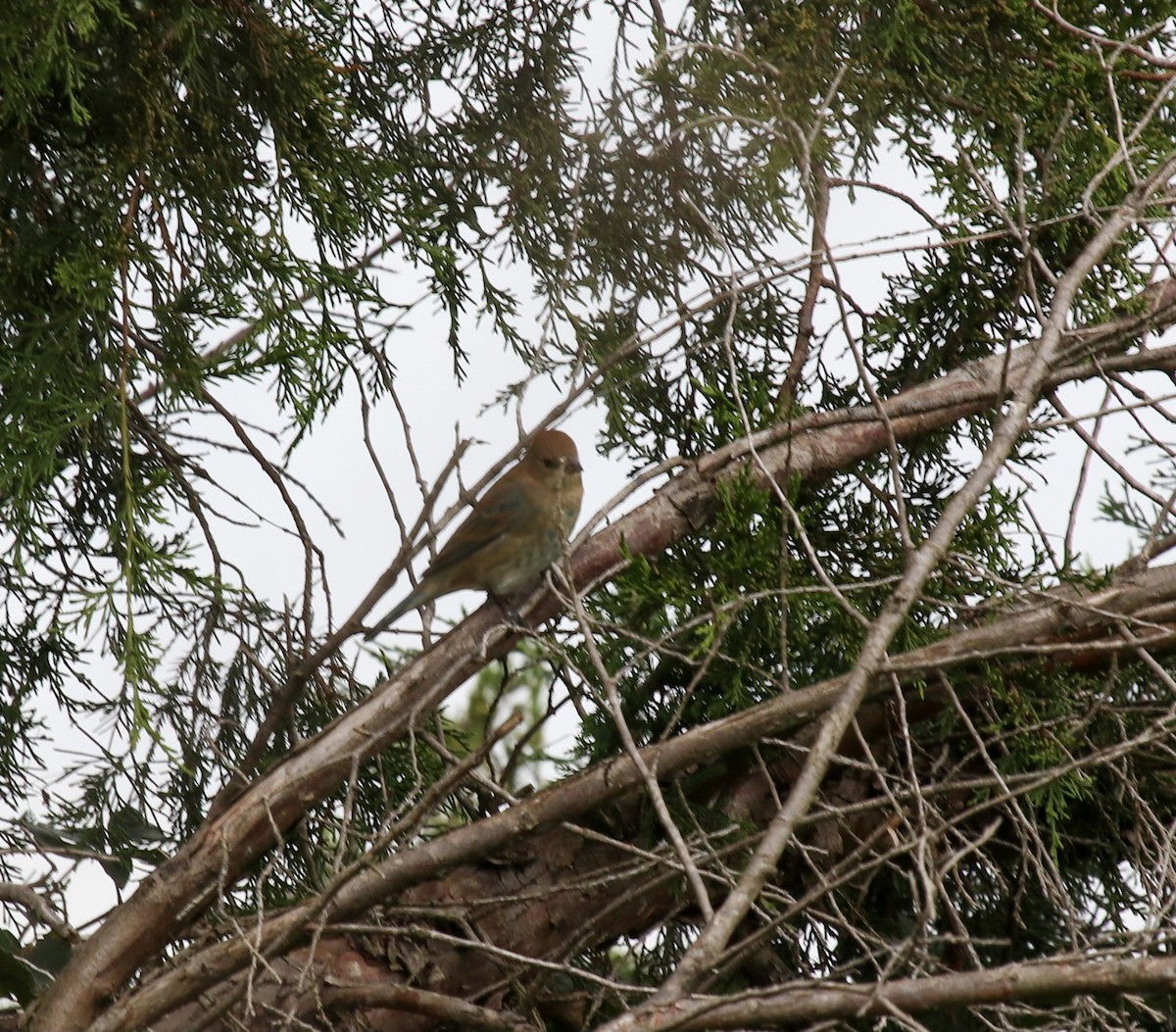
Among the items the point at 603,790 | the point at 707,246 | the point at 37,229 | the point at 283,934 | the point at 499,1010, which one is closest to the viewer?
the point at 283,934

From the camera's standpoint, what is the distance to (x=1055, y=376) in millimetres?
3797

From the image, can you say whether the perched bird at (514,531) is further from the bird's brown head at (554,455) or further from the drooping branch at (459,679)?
the drooping branch at (459,679)

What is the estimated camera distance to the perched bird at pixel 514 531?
4691 mm

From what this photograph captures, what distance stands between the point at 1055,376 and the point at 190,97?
2.61m

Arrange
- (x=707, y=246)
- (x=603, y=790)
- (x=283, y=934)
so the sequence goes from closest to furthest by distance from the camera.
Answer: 1. (x=283, y=934)
2. (x=603, y=790)
3. (x=707, y=246)

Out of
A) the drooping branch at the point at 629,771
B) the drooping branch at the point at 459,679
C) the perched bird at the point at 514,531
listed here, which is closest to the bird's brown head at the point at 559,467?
the perched bird at the point at 514,531

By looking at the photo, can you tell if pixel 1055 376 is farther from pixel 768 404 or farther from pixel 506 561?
pixel 506 561

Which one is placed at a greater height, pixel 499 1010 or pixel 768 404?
pixel 768 404

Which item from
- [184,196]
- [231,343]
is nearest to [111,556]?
[231,343]

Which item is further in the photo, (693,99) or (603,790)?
(693,99)

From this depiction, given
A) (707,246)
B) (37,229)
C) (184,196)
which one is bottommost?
(37,229)

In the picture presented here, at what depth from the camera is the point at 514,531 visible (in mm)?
4820

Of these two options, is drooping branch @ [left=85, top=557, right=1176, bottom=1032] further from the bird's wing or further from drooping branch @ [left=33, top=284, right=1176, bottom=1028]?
the bird's wing

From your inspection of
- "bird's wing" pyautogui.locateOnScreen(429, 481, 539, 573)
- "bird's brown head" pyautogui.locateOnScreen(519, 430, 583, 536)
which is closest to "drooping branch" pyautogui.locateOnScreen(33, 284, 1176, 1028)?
"bird's wing" pyautogui.locateOnScreen(429, 481, 539, 573)
